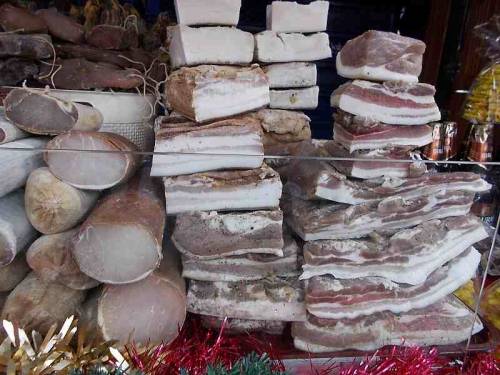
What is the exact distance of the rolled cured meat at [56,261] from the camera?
167 centimetres

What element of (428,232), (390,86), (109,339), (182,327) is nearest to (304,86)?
(390,86)

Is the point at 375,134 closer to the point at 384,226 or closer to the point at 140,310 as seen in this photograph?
the point at 384,226

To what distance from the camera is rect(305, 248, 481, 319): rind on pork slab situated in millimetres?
1921

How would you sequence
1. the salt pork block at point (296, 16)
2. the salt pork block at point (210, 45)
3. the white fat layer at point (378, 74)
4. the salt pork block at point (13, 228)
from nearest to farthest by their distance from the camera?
the salt pork block at point (13, 228)
the white fat layer at point (378, 74)
the salt pork block at point (210, 45)
the salt pork block at point (296, 16)

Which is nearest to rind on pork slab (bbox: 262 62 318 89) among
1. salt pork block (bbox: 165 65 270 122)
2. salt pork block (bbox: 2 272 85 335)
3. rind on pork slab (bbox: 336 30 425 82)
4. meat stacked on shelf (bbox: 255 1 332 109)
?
meat stacked on shelf (bbox: 255 1 332 109)

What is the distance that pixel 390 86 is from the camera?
6.29ft

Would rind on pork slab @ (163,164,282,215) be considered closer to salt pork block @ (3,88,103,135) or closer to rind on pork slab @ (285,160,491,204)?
rind on pork slab @ (285,160,491,204)

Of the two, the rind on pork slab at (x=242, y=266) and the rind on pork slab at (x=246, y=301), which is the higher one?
the rind on pork slab at (x=242, y=266)

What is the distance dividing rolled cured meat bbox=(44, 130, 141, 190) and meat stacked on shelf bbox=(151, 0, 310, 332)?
141mm

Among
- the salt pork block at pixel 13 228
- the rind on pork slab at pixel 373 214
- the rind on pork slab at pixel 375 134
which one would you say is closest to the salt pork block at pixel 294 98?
the rind on pork slab at pixel 375 134

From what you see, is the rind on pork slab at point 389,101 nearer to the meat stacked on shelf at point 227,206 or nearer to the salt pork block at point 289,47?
the meat stacked on shelf at point 227,206

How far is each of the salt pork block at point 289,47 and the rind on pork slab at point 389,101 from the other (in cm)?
97

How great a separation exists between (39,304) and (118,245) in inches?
16.3

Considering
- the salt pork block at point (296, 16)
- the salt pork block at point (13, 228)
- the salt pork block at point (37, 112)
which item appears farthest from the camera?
the salt pork block at point (296, 16)
